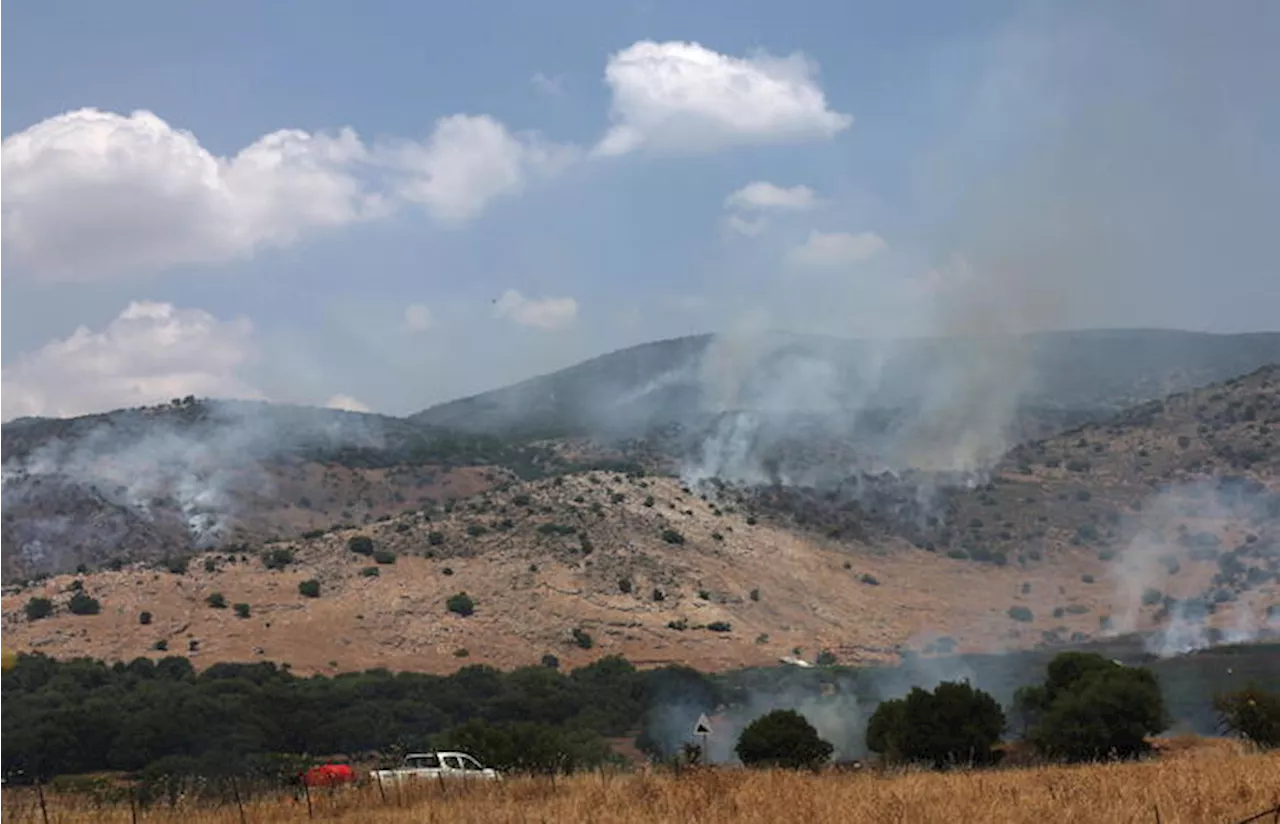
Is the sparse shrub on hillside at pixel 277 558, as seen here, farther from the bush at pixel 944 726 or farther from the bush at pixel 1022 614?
the bush at pixel 944 726

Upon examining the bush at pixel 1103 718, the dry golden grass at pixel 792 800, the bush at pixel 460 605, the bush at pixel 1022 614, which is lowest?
the bush at pixel 1022 614

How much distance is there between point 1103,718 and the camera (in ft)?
142

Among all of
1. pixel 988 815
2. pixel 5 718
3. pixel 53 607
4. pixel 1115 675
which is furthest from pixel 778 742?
pixel 53 607

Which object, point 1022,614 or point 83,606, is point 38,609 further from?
point 1022,614

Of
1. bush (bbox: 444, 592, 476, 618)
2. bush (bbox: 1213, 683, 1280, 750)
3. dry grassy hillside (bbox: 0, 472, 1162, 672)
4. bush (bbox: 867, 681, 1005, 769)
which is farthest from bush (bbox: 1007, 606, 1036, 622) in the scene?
bush (bbox: 1213, 683, 1280, 750)

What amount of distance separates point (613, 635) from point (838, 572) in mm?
26456

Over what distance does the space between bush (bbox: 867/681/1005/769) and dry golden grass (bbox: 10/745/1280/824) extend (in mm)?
22252

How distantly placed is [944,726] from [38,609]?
232ft

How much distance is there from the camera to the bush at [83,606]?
91.2 metres

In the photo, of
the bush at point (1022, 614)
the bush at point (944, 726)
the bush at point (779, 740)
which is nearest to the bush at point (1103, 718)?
the bush at point (944, 726)

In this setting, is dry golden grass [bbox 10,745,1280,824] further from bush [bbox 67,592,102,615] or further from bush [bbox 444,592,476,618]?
bush [bbox 67,592,102,615]

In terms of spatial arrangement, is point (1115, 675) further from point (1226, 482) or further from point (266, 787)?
point (1226, 482)

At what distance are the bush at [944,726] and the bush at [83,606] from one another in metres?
65.5

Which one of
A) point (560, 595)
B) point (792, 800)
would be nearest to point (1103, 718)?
point (792, 800)
